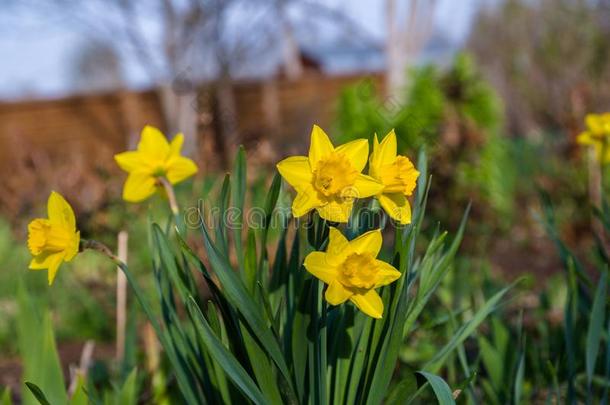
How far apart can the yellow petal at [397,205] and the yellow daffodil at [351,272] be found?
0.26 ft

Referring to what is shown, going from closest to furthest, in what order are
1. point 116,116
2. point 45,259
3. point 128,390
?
point 45,259, point 128,390, point 116,116

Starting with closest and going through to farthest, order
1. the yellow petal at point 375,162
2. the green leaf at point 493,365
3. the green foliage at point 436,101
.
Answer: the yellow petal at point 375,162, the green leaf at point 493,365, the green foliage at point 436,101

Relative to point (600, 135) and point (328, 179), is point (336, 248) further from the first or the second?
point (600, 135)

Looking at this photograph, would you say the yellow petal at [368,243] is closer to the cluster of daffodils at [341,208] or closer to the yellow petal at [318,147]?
the cluster of daffodils at [341,208]

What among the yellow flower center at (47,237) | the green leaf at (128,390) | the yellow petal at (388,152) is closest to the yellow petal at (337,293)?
the yellow petal at (388,152)

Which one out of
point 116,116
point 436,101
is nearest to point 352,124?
point 436,101

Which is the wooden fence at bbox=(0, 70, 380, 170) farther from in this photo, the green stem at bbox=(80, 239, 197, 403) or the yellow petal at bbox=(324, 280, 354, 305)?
the yellow petal at bbox=(324, 280, 354, 305)

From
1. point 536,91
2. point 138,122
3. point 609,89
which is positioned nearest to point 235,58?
point 138,122

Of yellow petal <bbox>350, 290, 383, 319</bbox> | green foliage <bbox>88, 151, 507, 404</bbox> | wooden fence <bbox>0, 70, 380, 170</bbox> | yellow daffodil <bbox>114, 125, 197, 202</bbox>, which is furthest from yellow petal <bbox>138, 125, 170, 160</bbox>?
wooden fence <bbox>0, 70, 380, 170</bbox>

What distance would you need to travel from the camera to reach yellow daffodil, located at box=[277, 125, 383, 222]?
1.09 m

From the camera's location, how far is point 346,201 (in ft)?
3.60

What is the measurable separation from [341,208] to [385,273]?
0.12 meters

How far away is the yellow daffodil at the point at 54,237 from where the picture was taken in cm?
123

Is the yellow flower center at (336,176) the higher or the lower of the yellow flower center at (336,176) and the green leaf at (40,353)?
the higher
